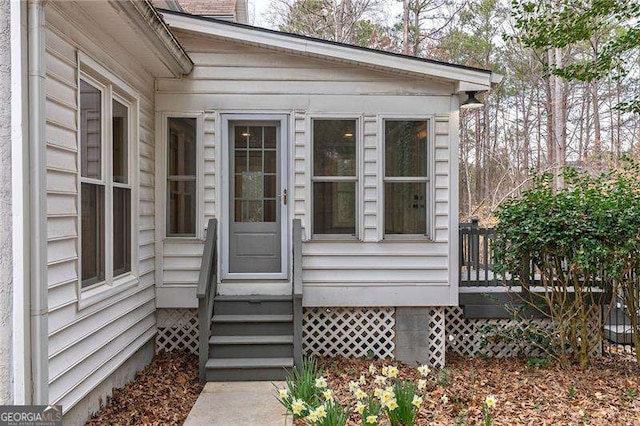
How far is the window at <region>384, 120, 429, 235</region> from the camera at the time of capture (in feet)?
18.6

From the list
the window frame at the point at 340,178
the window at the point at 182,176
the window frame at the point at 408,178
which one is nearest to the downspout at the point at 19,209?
the window at the point at 182,176

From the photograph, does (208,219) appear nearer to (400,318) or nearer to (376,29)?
(400,318)

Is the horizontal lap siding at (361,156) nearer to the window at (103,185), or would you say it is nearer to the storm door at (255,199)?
the storm door at (255,199)

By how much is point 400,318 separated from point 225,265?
2191 mm

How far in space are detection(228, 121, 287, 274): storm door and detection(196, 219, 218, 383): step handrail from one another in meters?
0.30

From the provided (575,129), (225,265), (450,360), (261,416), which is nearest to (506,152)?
(575,129)

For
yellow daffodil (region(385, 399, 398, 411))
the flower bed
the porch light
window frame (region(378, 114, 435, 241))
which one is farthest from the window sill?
the porch light

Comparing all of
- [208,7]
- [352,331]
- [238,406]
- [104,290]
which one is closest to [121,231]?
[104,290]

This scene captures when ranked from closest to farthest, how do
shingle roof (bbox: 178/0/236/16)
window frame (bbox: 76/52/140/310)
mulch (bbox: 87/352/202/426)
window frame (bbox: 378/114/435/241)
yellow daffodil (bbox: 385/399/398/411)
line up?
yellow daffodil (bbox: 385/399/398/411), window frame (bbox: 76/52/140/310), mulch (bbox: 87/352/202/426), window frame (bbox: 378/114/435/241), shingle roof (bbox: 178/0/236/16)

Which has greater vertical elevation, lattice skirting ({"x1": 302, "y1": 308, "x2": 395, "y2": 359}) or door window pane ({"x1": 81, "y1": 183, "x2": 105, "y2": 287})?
door window pane ({"x1": 81, "y1": 183, "x2": 105, "y2": 287})

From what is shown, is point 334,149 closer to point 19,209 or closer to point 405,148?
point 405,148

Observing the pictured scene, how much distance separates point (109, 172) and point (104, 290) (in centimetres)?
102

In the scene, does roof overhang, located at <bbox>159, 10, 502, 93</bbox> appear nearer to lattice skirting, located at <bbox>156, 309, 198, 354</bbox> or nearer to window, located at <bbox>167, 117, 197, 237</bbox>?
window, located at <bbox>167, 117, 197, 237</bbox>

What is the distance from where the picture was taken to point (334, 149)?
5.69m
